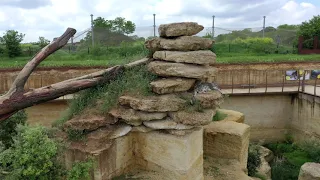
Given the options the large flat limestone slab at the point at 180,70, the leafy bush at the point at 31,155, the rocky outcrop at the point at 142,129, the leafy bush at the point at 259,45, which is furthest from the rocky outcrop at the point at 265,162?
the leafy bush at the point at 259,45

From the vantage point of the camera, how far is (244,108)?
17172 millimetres

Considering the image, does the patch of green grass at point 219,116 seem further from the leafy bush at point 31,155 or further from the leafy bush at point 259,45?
the leafy bush at point 259,45

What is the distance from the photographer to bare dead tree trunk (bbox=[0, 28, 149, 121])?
632 centimetres

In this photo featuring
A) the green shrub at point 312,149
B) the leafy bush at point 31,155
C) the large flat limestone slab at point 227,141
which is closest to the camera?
the leafy bush at point 31,155

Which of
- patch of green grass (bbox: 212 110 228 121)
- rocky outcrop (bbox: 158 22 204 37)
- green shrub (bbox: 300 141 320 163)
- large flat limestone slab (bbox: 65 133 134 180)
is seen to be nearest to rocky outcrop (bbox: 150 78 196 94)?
rocky outcrop (bbox: 158 22 204 37)

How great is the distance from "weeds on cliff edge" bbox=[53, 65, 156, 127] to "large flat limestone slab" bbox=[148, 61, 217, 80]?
12.0 inches

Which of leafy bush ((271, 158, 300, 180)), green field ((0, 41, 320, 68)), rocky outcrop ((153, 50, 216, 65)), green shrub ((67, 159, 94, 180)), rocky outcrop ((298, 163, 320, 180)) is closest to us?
green shrub ((67, 159, 94, 180))

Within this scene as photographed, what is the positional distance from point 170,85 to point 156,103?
52 cm

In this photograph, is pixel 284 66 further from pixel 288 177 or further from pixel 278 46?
pixel 288 177

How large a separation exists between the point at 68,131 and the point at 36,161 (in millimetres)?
1464

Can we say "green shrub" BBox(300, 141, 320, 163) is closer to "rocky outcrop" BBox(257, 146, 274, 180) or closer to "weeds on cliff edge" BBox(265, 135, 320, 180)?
"weeds on cliff edge" BBox(265, 135, 320, 180)

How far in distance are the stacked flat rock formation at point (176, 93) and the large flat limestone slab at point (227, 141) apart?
257 cm

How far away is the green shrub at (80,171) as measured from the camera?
602 cm

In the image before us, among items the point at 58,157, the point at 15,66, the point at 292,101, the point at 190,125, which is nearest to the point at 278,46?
the point at 292,101
